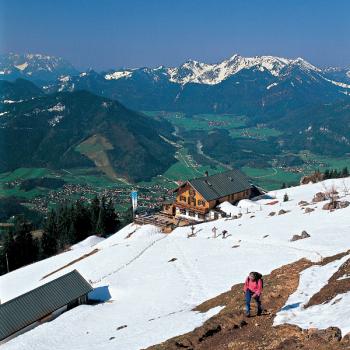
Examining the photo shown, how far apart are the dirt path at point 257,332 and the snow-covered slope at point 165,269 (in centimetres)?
155

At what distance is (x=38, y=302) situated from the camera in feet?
148

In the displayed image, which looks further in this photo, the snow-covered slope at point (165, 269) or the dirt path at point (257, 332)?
the snow-covered slope at point (165, 269)

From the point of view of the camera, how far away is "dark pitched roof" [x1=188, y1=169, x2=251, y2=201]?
8700cm

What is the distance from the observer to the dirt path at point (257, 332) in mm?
21088

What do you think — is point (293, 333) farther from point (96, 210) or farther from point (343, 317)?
point (96, 210)

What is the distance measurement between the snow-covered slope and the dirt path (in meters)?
1.55

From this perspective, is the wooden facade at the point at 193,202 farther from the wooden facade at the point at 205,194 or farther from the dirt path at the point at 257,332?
the dirt path at the point at 257,332

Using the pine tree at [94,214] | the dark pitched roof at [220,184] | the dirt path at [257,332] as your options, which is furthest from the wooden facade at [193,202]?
the dirt path at [257,332]

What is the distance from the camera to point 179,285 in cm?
4578

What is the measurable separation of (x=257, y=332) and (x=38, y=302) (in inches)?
1084

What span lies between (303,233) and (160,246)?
21004 millimetres

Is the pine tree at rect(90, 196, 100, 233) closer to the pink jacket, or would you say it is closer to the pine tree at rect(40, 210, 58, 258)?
the pine tree at rect(40, 210, 58, 258)

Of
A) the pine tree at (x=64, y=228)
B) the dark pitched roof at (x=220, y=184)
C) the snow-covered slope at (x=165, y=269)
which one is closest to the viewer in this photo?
the snow-covered slope at (x=165, y=269)

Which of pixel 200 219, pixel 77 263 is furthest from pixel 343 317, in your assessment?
pixel 200 219
